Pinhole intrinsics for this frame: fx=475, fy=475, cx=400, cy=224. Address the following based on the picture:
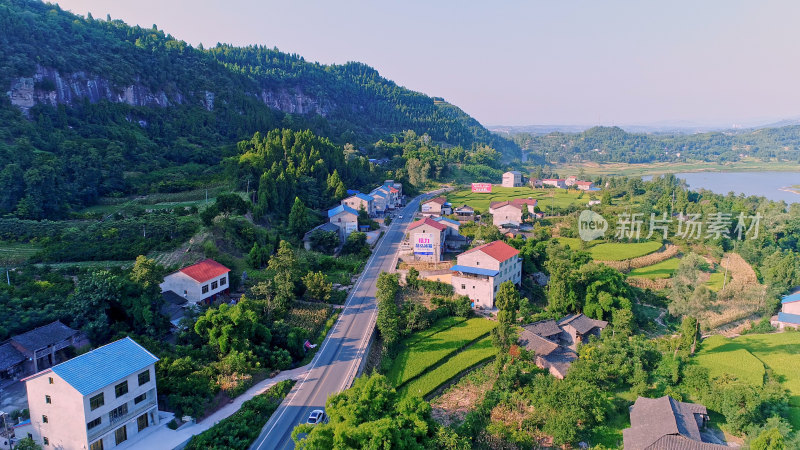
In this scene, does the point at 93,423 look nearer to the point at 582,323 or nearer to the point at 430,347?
the point at 430,347

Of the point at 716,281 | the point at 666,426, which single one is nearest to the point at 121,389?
the point at 666,426

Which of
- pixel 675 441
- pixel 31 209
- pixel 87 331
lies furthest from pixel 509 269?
pixel 31 209

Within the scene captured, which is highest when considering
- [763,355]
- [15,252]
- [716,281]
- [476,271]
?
[15,252]

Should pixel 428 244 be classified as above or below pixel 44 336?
above

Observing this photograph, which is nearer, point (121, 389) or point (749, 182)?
point (121, 389)

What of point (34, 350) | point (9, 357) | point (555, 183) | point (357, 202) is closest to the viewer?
point (9, 357)

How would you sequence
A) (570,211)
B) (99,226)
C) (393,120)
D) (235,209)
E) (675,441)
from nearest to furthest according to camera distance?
(675,441) < (99,226) < (235,209) < (570,211) < (393,120)

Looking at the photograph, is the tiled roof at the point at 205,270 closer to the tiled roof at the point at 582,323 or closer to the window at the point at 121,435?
the window at the point at 121,435

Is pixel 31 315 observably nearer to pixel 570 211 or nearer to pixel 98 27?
pixel 570 211
